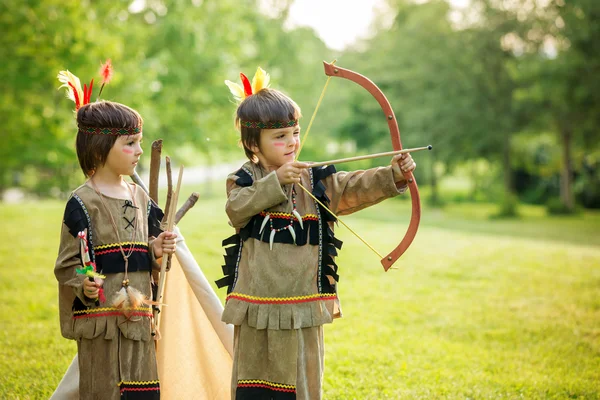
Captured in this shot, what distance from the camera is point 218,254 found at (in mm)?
9648

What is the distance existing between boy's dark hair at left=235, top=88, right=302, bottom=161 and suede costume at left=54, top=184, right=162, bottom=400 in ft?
2.29

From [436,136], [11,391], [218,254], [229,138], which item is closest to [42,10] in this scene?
[218,254]

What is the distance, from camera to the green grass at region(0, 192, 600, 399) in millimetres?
4594

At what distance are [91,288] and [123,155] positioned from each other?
0.67m

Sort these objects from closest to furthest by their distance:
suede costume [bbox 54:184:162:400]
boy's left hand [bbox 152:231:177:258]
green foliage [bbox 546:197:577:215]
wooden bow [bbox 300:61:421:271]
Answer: suede costume [bbox 54:184:162:400] < boy's left hand [bbox 152:231:177:258] < wooden bow [bbox 300:61:421:271] < green foliage [bbox 546:197:577:215]

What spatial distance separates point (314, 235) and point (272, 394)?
2.55ft

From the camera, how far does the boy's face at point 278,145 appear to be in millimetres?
3113

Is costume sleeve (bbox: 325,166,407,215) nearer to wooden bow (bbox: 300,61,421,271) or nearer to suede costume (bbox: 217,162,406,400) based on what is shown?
suede costume (bbox: 217,162,406,400)

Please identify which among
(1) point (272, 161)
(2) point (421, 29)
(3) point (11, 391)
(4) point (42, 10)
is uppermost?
(2) point (421, 29)

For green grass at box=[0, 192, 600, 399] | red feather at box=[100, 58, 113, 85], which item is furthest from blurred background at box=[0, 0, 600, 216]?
red feather at box=[100, 58, 113, 85]

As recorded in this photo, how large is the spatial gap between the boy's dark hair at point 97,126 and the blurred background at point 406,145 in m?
1.90

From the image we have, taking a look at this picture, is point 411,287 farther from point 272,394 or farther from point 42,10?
point 42,10

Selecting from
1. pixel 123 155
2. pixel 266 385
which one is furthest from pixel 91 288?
pixel 266 385

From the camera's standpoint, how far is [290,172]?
2953 mm
